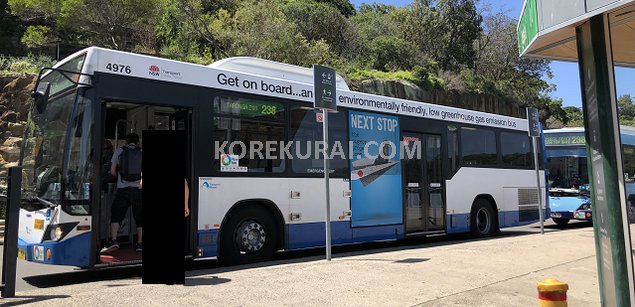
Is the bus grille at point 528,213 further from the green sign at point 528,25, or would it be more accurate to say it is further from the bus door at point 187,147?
the bus door at point 187,147

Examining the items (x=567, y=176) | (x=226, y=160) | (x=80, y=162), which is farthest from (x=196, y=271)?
(x=567, y=176)

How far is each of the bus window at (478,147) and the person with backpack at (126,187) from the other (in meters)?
7.85

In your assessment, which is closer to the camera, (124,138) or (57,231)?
(57,231)

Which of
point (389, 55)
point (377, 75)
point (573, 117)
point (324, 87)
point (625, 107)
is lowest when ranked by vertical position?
point (625, 107)

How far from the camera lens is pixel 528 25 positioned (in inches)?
199

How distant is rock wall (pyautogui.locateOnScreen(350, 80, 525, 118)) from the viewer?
29094 mm

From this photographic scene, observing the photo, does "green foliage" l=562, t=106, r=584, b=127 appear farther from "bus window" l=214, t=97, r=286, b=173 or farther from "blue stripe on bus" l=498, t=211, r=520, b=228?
"bus window" l=214, t=97, r=286, b=173

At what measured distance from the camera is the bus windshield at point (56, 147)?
677 cm

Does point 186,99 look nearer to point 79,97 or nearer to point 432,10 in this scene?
point 79,97

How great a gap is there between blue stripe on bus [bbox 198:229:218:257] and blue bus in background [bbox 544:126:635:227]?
39.8 feet

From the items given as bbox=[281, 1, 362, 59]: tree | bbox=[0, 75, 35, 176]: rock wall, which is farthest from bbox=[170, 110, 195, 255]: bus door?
bbox=[281, 1, 362, 59]: tree

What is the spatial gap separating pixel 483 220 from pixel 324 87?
7179mm

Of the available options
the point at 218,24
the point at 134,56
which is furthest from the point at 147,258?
the point at 218,24

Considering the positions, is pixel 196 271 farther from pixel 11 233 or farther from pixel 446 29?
pixel 446 29
